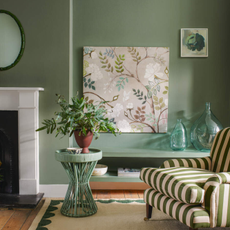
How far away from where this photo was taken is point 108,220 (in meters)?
2.27

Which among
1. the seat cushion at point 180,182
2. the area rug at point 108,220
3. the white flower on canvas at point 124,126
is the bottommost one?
the area rug at point 108,220

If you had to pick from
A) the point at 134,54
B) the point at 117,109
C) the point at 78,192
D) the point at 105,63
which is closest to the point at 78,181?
the point at 78,192

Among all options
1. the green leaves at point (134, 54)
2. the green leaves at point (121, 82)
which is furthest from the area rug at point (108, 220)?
the green leaves at point (134, 54)

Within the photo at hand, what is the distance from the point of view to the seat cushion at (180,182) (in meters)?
1.75

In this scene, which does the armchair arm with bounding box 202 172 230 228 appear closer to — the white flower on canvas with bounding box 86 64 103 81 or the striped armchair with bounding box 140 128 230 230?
the striped armchair with bounding box 140 128 230 230

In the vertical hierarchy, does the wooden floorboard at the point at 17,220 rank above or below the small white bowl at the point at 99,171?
below

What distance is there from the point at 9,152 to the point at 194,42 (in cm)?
258

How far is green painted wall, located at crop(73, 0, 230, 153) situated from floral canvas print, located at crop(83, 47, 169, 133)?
0.09 m

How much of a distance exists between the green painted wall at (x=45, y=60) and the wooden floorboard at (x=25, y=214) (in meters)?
0.45

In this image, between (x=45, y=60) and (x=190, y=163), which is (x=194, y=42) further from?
(x=45, y=60)

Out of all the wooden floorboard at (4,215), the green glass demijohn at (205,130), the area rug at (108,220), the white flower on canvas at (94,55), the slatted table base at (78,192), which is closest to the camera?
the area rug at (108,220)

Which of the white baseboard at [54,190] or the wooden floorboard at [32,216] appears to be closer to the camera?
the wooden floorboard at [32,216]

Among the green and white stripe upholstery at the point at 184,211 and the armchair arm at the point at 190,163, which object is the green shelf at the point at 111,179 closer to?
the armchair arm at the point at 190,163

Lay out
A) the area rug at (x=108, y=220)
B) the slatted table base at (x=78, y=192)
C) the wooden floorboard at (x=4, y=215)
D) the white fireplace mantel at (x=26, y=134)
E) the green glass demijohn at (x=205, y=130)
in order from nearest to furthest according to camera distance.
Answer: the area rug at (x=108, y=220) < the wooden floorboard at (x=4, y=215) < the slatted table base at (x=78, y=192) < the white fireplace mantel at (x=26, y=134) < the green glass demijohn at (x=205, y=130)
